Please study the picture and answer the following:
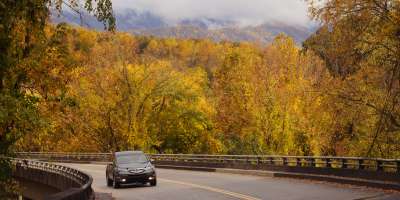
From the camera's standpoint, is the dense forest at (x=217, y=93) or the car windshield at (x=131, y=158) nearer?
the dense forest at (x=217, y=93)

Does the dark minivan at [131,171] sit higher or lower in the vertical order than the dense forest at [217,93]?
lower

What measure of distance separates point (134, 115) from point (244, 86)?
1371 cm

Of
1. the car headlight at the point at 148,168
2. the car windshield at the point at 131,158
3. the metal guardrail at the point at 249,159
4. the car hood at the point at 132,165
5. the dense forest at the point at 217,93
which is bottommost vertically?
the metal guardrail at the point at 249,159

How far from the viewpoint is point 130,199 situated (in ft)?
70.3

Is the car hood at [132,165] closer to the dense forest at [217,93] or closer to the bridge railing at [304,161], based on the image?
the dense forest at [217,93]

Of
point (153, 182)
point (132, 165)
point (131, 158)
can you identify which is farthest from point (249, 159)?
point (132, 165)

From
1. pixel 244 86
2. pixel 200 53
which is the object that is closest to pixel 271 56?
pixel 244 86

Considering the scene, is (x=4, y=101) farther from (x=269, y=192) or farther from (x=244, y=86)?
(x=244, y=86)

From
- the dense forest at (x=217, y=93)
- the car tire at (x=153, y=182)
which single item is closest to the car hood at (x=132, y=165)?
the car tire at (x=153, y=182)

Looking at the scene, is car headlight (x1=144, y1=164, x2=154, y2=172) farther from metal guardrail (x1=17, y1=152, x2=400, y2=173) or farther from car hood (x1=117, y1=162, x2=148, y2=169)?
metal guardrail (x1=17, y1=152, x2=400, y2=173)

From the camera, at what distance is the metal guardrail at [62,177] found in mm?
15516

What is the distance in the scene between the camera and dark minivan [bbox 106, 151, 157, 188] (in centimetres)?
2641

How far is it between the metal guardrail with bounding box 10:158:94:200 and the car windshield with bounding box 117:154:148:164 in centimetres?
215

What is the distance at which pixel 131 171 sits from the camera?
26453 mm
